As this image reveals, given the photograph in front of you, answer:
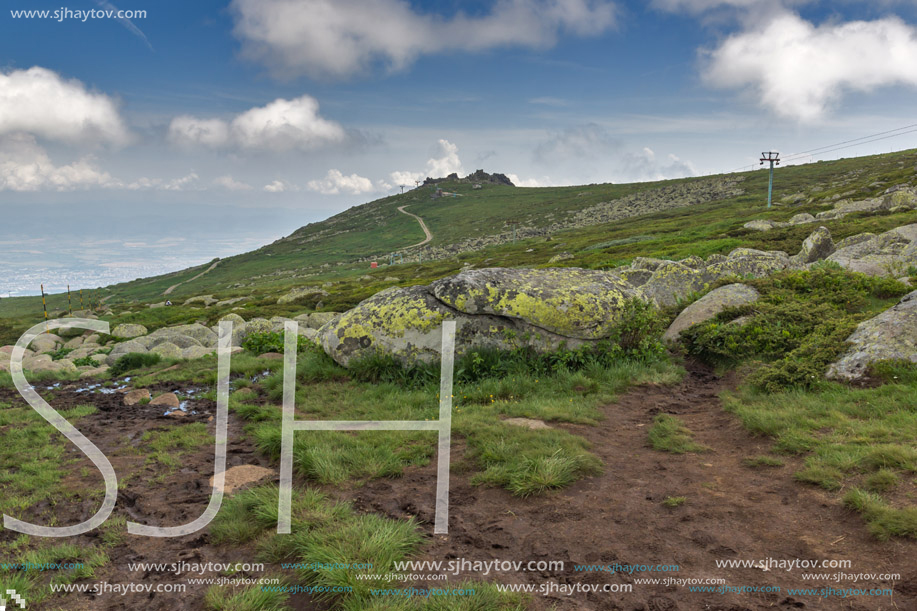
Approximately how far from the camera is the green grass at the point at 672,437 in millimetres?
7234

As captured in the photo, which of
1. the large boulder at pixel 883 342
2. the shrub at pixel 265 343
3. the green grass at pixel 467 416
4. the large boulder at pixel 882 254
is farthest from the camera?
the shrub at pixel 265 343

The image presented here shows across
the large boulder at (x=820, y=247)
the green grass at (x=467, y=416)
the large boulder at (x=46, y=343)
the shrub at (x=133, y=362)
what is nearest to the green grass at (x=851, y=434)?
Answer: the green grass at (x=467, y=416)

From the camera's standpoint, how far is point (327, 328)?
43.4 feet

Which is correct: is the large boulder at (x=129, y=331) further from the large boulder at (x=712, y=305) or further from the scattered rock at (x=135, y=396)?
the large boulder at (x=712, y=305)

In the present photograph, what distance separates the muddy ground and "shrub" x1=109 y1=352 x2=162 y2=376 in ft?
32.8

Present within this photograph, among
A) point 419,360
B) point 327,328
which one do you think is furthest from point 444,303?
point 327,328

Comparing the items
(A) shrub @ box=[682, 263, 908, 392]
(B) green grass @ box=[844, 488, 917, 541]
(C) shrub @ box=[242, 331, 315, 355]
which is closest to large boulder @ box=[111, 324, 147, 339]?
(C) shrub @ box=[242, 331, 315, 355]

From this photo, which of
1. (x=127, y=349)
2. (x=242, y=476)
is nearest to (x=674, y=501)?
(x=242, y=476)

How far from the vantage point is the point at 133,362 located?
1677 centimetres

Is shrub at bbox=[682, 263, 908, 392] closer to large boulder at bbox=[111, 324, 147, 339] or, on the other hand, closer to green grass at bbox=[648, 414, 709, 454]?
green grass at bbox=[648, 414, 709, 454]

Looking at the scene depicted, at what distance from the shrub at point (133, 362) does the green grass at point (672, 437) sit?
16757 mm

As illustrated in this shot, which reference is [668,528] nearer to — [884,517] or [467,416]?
[884,517]

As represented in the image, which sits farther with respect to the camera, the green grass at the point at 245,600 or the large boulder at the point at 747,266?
the large boulder at the point at 747,266

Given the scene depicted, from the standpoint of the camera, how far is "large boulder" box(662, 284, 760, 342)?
42.3 ft
